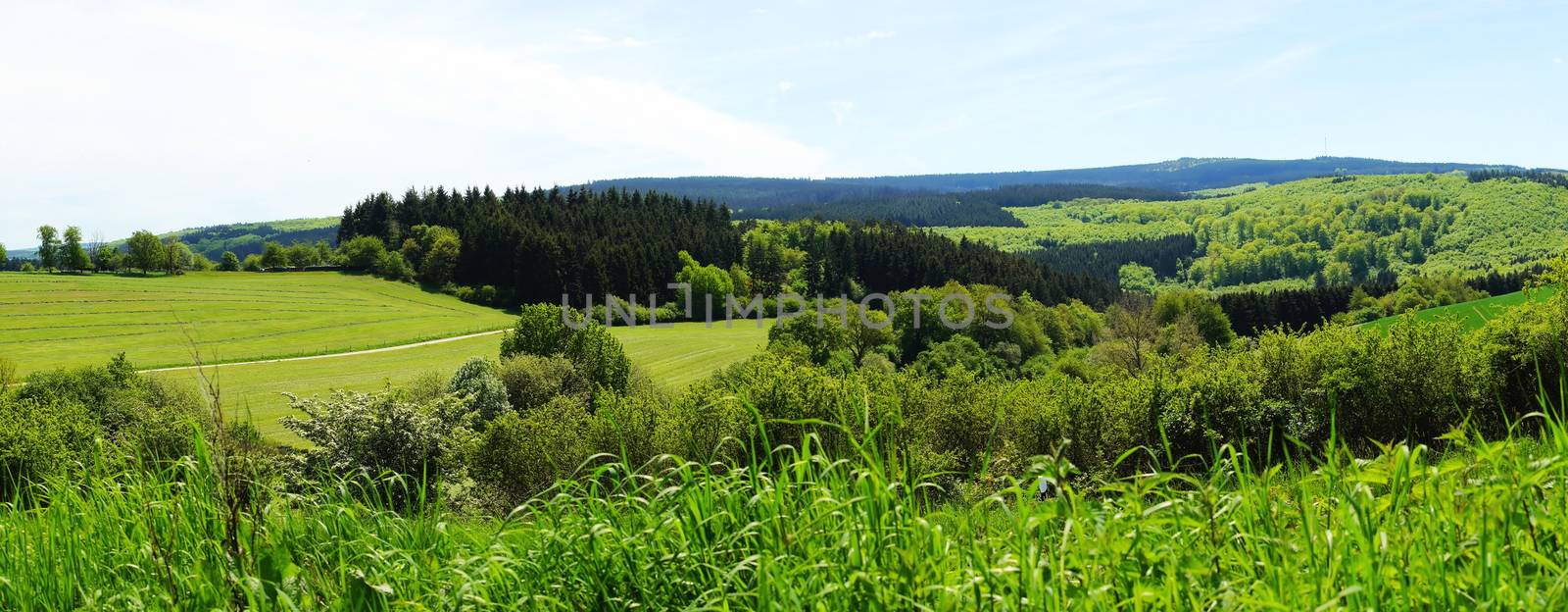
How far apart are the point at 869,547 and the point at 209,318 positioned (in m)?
97.7

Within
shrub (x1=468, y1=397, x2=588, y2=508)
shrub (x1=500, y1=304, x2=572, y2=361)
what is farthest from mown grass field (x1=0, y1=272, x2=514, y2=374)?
shrub (x1=468, y1=397, x2=588, y2=508)

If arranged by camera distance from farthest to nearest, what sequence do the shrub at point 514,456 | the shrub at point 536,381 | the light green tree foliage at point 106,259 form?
1. the light green tree foliage at point 106,259
2. the shrub at point 536,381
3. the shrub at point 514,456

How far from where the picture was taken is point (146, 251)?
10919 cm

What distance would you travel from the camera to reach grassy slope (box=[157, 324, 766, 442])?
55188 millimetres

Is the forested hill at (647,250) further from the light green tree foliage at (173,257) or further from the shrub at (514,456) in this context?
the shrub at (514,456)

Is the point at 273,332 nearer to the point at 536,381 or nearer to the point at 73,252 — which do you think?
the point at 536,381

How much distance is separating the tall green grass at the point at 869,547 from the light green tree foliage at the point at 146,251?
128296mm

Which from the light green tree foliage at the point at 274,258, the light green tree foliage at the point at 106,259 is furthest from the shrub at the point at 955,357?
the light green tree foliage at the point at 106,259

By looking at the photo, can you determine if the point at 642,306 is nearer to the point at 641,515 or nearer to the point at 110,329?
the point at 110,329

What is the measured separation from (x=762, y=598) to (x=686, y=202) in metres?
156

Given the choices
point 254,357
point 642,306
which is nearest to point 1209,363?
point 254,357

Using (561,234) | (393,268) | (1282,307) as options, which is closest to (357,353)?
(561,234)

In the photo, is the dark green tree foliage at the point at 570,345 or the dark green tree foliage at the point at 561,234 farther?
the dark green tree foliage at the point at 561,234

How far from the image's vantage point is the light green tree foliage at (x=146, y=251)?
109125mm
